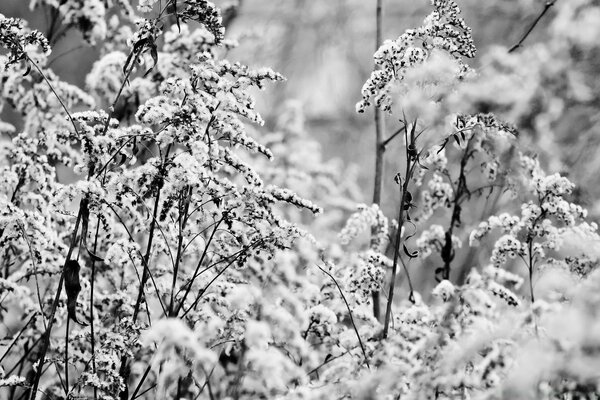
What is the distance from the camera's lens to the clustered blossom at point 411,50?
3.30 meters

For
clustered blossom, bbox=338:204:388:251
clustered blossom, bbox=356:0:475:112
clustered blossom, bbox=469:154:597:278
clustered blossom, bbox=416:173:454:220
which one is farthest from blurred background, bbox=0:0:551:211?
clustered blossom, bbox=356:0:475:112

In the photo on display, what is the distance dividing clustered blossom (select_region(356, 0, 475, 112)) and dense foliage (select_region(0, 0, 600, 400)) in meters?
0.01

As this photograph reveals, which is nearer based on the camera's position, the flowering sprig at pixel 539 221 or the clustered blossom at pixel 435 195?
the flowering sprig at pixel 539 221

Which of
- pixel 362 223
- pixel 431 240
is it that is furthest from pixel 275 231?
pixel 431 240

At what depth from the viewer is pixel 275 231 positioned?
3.10 meters

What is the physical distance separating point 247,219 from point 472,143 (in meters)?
2.17

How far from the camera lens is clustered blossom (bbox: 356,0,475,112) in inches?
130

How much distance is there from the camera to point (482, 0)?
30.3 feet

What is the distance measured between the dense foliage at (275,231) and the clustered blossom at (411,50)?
1cm

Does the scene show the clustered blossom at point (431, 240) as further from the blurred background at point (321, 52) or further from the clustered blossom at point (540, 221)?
the blurred background at point (321, 52)

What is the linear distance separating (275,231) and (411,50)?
1.20 m

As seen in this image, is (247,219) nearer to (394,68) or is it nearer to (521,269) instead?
(394,68)

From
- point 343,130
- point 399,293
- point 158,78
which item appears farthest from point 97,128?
point 343,130

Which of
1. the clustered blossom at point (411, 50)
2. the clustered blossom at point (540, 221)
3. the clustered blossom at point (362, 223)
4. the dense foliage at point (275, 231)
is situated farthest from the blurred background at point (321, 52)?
the clustered blossom at point (411, 50)
